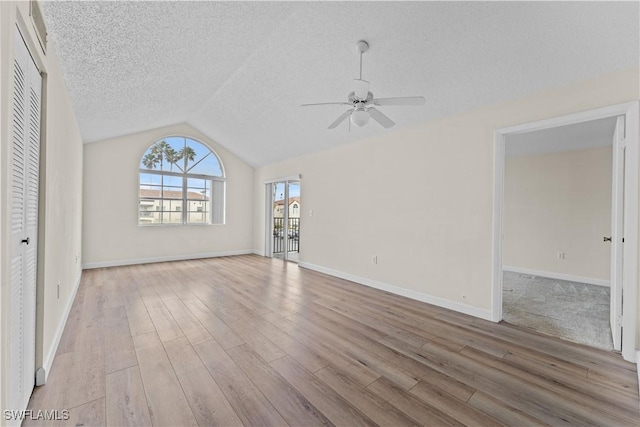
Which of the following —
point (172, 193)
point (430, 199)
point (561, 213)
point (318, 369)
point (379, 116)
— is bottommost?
point (318, 369)

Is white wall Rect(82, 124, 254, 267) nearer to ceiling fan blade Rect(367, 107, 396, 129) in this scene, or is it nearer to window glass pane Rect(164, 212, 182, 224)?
window glass pane Rect(164, 212, 182, 224)

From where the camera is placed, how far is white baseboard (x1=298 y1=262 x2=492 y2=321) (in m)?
3.04

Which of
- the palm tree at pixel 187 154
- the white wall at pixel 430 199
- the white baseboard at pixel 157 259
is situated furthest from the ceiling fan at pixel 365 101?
the white baseboard at pixel 157 259

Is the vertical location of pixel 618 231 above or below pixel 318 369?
above

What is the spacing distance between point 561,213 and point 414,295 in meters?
3.52

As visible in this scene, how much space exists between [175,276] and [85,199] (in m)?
2.37

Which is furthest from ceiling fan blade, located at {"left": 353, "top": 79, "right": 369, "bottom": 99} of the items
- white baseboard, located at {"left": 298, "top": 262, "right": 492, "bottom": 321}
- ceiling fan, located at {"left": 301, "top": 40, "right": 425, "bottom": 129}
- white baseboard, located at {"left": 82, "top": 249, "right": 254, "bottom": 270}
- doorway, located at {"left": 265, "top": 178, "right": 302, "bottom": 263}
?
white baseboard, located at {"left": 82, "top": 249, "right": 254, "bottom": 270}

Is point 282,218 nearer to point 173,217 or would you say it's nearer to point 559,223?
point 173,217

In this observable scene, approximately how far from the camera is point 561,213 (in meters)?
4.88

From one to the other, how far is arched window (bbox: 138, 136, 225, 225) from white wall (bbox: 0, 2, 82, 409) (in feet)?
10.1

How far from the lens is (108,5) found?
1851 mm

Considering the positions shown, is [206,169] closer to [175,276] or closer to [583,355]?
[175,276]

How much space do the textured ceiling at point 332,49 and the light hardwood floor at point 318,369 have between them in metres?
2.44

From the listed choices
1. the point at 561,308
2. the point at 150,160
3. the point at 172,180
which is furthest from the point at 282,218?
the point at 561,308
